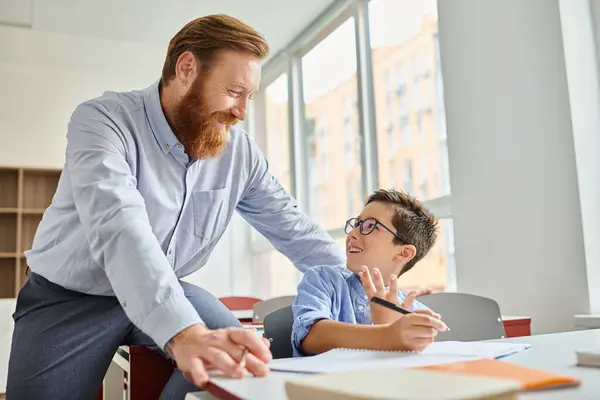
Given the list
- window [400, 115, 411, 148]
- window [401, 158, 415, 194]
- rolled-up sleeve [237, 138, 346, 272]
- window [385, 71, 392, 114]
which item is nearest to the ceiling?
window [385, 71, 392, 114]

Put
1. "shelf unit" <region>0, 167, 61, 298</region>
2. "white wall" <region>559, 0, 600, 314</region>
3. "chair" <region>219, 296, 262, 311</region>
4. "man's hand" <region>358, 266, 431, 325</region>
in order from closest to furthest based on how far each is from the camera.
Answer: "man's hand" <region>358, 266, 431, 325</region> < "white wall" <region>559, 0, 600, 314</region> < "chair" <region>219, 296, 262, 311</region> < "shelf unit" <region>0, 167, 61, 298</region>

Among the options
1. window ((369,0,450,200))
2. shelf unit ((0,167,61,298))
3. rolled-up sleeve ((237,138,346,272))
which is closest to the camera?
rolled-up sleeve ((237,138,346,272))

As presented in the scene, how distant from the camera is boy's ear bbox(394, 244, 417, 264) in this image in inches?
62.8

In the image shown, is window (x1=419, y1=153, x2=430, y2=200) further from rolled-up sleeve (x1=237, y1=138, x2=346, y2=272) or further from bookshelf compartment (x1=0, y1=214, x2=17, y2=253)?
bookshelf compartment (x1=0, y1=214, x2=17, y2=253)

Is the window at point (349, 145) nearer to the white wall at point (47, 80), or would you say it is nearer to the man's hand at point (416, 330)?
the white wall at point (47, 80)

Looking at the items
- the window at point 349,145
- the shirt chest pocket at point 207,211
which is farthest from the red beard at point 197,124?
the window at point 349,145

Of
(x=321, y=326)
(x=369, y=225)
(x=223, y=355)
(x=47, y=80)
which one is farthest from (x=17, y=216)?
(x=223, y=355)

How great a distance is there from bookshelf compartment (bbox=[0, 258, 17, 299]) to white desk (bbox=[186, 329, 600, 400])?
4.72 metres

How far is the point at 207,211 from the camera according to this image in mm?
1615

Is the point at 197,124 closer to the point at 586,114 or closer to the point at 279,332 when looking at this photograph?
the point at 279,332

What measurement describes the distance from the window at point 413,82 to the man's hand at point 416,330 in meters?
2.50

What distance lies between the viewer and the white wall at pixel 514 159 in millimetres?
2354

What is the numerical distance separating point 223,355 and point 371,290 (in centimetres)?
49

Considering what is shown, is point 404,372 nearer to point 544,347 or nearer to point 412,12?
point 544,347
